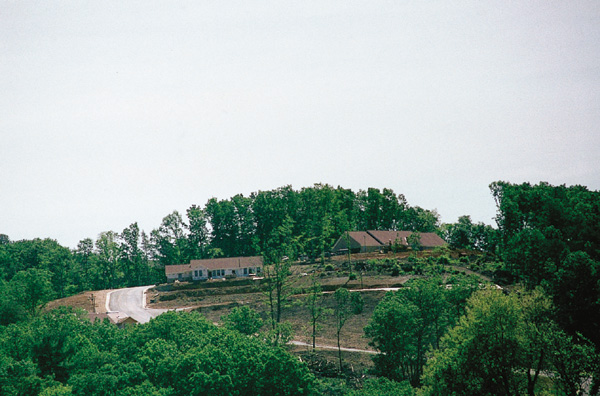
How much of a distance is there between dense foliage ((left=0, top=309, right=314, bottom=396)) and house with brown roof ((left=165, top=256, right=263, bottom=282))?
188ft

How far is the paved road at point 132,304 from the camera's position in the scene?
7600 centimetres

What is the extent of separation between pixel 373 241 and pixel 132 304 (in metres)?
52.4

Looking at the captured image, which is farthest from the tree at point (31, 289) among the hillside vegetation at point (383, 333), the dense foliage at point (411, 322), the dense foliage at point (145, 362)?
the dense foliage at point (411, 322)

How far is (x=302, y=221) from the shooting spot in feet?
391

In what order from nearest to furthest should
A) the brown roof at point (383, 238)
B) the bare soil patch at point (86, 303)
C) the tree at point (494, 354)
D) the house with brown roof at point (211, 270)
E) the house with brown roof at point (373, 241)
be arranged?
1. the tree at point (494, 354)
2. the bare soil patch at point (86, 303)
3. the house with brown roof at point (211, 270)
4. the house with brown roof at point (373, 241)
5. the brown roof at point (383, 238)

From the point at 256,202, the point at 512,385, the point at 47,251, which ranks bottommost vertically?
the point at 512,385

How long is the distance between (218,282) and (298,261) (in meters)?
20.6

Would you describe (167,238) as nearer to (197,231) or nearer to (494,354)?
(197,231)

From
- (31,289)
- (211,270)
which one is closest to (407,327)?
(31,289)

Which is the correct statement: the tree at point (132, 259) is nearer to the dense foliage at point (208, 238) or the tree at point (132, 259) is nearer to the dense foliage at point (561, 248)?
the dense foliage at point (208, 238)

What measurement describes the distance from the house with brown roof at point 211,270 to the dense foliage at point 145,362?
57.3 m

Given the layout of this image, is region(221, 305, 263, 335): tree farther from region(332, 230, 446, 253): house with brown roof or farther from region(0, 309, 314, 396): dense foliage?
region(332, 230, 446, 253): house with brown roof

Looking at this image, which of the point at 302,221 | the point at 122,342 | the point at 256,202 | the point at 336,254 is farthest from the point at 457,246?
the point at 122,342

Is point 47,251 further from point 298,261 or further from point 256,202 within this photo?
point 298,261
